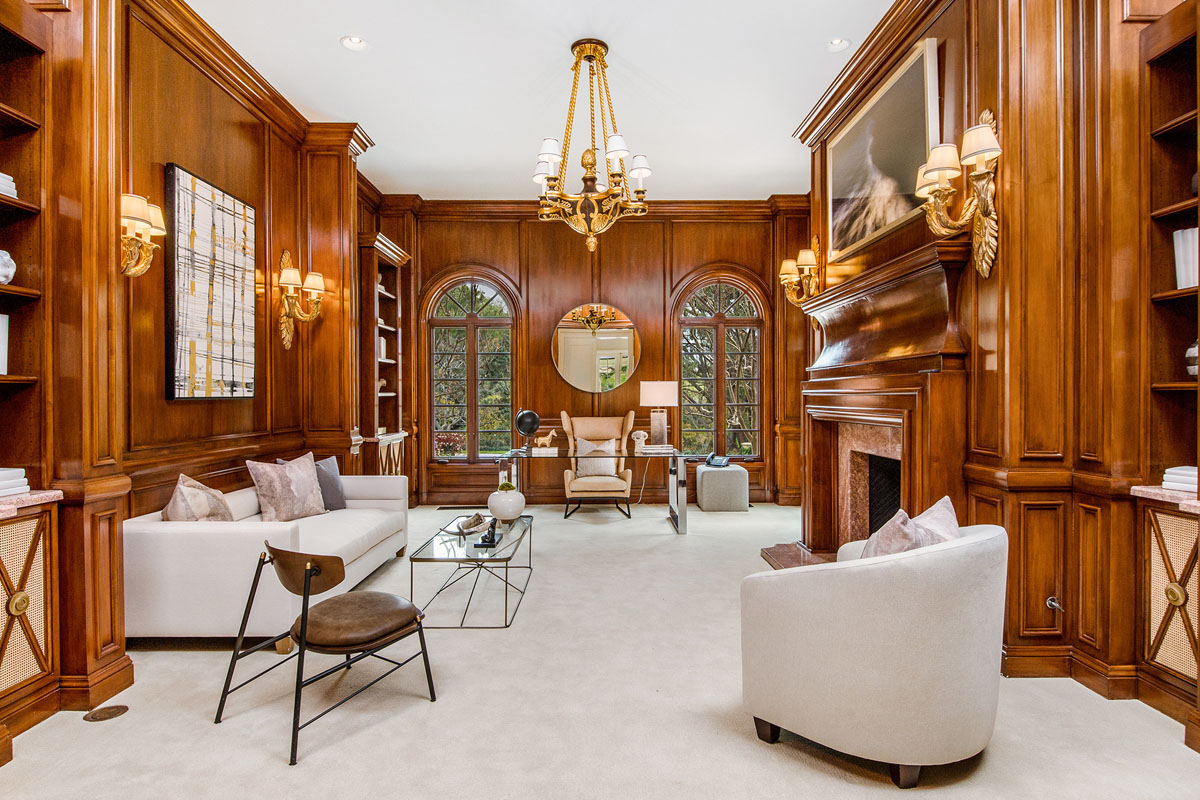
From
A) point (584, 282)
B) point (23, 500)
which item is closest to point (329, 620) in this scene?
point (23, 500)

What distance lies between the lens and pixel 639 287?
7.13 metres

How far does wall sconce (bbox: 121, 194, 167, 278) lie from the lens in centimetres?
285

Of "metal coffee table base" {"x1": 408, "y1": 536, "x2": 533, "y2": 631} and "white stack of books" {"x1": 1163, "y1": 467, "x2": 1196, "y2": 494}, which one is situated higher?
"white stack of books" {"x1": 1163, "y1": 467, "x2": 1196, "y2": 494}

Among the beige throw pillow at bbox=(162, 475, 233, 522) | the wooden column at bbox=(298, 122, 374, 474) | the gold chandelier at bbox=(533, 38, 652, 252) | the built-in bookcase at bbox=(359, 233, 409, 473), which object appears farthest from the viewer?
the built-in bookcase at bbox=(359, 233, 409, 473)

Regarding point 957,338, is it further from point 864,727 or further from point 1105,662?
point 864,727

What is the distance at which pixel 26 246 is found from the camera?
8.11 ft

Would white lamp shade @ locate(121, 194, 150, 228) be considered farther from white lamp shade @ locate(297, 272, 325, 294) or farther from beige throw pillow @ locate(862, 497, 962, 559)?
beige throw pillow @ locate(862, 497, 962, 559)

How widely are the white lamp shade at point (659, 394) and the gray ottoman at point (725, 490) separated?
2.88ft

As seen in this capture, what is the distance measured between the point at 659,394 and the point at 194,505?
4.63 metres

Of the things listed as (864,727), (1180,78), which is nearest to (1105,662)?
(864,727)

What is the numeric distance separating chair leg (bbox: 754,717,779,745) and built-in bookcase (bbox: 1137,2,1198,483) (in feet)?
6.12

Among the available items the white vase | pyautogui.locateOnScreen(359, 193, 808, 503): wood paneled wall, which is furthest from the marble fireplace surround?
pyautogui.locateOnScreen(359, 193, 808, 503): wood paneled wall

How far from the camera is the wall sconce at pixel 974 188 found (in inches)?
104

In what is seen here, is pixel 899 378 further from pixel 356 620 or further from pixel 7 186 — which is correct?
pixel 7 186
